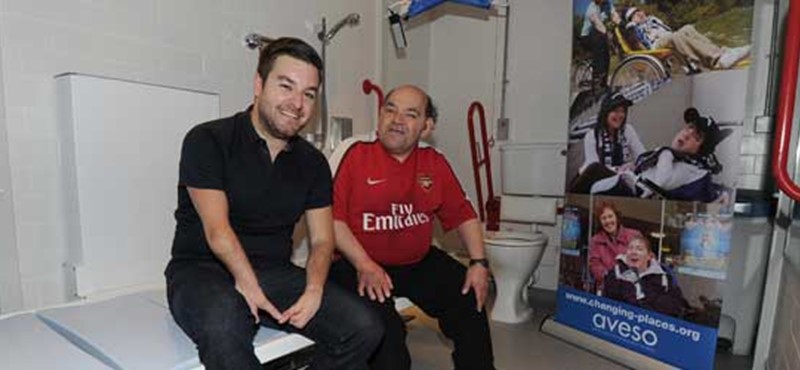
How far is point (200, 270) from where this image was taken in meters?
1.30

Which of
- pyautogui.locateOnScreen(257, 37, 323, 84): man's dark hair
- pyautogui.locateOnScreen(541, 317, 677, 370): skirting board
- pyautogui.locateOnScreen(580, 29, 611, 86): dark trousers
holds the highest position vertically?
pyautogui.locateOnScreen(580, 29, 611, 86): dark trousers

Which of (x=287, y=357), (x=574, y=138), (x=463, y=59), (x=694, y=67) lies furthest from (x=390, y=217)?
(x=463, y=59)

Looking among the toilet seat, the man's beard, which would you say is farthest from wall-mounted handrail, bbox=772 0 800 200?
the toilet seat

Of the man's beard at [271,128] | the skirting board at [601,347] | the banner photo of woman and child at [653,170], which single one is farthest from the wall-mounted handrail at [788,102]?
the man's beard at [271,128]

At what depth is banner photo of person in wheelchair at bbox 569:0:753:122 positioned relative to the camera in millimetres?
1969

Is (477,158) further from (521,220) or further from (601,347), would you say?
(601,347)

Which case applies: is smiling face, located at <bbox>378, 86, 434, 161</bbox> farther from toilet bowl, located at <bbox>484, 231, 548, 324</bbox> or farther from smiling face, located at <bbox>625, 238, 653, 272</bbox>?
smiling face, located at <bbox>625, 238, 653, 272</bbox>

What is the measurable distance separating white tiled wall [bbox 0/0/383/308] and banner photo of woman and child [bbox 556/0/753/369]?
1709 millimetres

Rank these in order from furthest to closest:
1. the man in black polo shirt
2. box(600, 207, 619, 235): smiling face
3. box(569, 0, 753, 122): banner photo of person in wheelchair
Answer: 1. box(600, 207, 619, 235): smiling face
2. box(569, 0, 753, 122): banner photo of person in wheelchair
3. the man in black polo shirt

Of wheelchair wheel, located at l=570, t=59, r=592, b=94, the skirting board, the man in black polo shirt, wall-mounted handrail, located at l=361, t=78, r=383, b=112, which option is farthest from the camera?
wall-mounted handrail, located at l=361, t=78, r=383, b=112

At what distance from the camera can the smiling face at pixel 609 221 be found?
91.6 inches

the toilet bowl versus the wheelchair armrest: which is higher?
the wheelchair armrest

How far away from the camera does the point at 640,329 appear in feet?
7.21

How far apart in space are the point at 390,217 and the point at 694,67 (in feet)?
4.87
